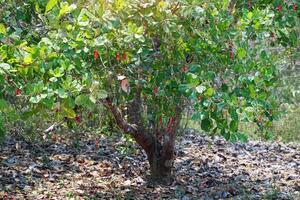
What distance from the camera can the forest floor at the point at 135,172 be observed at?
5277 mm

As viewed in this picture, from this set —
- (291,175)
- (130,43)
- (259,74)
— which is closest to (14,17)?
(130,43)

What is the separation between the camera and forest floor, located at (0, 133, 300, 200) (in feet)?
17.3

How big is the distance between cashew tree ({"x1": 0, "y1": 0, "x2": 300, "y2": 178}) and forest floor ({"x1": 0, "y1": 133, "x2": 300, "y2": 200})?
4.15ft

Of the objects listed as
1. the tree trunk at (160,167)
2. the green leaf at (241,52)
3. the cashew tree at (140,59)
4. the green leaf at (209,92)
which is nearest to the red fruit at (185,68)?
the cashew tree at (140,59)

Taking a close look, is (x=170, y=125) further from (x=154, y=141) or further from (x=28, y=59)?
(x=28, y=59)

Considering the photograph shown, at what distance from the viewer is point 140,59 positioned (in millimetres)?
3574

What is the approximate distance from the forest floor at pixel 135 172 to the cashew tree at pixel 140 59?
1.26m

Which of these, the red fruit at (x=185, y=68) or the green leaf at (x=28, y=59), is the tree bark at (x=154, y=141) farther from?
the green leaf at (x=28, y=59)

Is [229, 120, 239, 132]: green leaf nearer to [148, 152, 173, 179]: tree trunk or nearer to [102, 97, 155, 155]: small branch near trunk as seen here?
[102, 97, 155, 155]: small branch near trunk

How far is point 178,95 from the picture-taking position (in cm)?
379

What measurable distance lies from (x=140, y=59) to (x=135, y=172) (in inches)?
97.7

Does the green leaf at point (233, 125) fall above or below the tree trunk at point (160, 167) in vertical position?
above

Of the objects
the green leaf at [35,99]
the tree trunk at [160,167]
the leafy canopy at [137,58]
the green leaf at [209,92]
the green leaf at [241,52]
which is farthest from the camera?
the tree trunk at [160,167]

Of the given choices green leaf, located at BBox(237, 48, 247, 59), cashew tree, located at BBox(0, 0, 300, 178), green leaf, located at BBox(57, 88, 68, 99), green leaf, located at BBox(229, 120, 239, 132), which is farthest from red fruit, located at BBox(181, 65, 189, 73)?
green leaf, located at BBox(57, 88, 68, 99)
